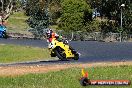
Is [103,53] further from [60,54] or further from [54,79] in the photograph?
[54,79]

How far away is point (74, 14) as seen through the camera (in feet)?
195

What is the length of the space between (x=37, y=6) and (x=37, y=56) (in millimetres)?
31802

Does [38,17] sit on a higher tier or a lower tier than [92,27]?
higher

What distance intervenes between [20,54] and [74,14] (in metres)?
27.0

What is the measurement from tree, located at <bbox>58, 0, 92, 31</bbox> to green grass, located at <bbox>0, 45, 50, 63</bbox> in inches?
845

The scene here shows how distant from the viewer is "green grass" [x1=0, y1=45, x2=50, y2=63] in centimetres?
3007

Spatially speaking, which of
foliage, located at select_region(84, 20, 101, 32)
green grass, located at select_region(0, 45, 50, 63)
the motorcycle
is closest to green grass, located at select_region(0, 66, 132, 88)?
green grass, located at select_region(0, 45, 50, 63)

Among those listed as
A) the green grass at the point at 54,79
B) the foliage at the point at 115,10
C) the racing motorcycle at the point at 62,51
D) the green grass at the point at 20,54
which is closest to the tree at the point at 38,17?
the foliage at the point at 115,10

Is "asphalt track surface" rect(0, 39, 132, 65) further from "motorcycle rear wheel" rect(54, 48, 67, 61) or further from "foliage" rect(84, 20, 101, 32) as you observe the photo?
"foliage" rect(84, 20, 101, 32)

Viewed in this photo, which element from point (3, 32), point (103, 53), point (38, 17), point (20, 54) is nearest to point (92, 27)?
point (38, 17)

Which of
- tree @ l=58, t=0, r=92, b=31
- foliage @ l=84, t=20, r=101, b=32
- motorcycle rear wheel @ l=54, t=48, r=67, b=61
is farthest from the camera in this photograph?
foliage @ l=84, t=20, r=101, b=32

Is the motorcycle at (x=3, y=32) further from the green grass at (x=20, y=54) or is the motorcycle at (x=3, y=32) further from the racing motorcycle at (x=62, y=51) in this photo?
the racing motorcycle at (x=62, y=51)

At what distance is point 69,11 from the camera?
196ft

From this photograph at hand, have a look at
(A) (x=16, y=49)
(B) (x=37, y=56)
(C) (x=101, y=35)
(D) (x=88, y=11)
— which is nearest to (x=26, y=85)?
(B) (x=37, y=56)
